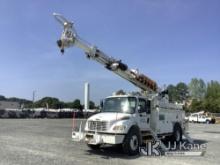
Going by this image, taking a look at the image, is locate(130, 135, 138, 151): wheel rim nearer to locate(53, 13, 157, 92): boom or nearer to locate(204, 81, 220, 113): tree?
locate(53, 13, 157, 92): boom

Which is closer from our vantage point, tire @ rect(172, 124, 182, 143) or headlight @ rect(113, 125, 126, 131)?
headlight @ rect(113, 125, 126, 131)

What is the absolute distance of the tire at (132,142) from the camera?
44.0ft

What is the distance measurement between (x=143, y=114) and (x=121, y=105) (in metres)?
1.11

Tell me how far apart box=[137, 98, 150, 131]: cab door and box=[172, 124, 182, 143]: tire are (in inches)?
157

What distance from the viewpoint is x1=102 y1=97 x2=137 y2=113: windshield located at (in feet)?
48.7

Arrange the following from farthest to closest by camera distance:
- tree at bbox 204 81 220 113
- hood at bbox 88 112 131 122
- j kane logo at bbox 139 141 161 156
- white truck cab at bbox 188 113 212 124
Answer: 1. tree at bbox 204 81 220 113
2. white truck cab at bbox 188 113 212 124
3. j kane logo at bbox 139 141 161 156
4. hood at bbox 88 112 131 122

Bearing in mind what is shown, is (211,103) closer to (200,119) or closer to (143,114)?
(200,119)

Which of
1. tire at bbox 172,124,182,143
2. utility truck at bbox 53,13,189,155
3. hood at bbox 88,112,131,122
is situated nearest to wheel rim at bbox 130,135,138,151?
utility truck at bbox 53,13,189,155

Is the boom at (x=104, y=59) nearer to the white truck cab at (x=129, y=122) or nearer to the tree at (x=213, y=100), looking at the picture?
the white truck cab at (x=129, y=122)

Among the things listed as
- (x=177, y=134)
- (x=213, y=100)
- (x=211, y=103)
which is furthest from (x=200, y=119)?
(x=177, y=134)

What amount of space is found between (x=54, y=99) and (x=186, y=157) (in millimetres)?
149845

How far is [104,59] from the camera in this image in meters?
16.4

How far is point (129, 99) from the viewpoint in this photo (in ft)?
49.6

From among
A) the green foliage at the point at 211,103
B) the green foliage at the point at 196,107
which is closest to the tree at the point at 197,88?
the green foliage at the point at 211,103
